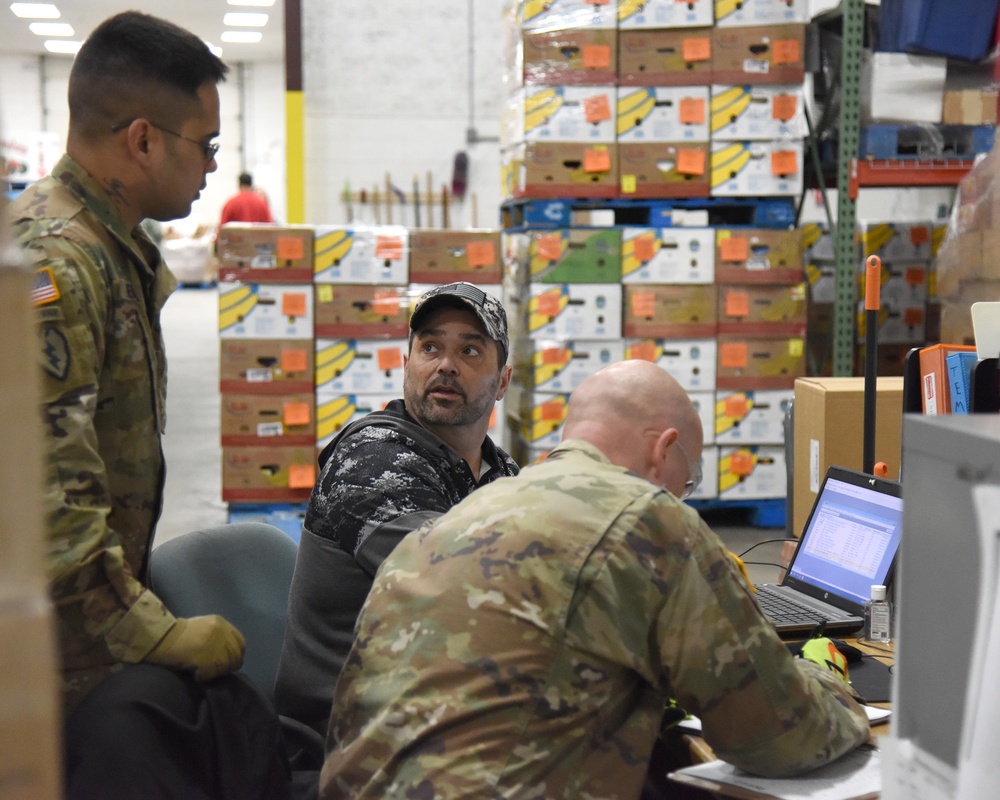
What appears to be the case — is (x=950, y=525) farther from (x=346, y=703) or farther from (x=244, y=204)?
(x=244, y=204)

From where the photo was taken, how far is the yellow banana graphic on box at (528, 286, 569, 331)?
5.94 m

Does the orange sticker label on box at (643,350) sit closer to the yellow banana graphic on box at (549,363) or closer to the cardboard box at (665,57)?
the yellow banana graphic on box at (549,363)

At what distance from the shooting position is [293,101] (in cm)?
965

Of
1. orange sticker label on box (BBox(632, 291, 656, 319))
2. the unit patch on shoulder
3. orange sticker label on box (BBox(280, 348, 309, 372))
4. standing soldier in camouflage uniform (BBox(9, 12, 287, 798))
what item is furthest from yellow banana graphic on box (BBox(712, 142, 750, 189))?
the unit patch on shoulder

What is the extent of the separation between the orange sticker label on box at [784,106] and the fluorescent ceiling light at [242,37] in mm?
13184

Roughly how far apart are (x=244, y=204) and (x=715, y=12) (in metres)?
8.07

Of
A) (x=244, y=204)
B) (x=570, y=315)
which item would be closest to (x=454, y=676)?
(x=570, y=315)

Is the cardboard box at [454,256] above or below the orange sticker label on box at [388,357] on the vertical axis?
above

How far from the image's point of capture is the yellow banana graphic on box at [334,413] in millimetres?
5785

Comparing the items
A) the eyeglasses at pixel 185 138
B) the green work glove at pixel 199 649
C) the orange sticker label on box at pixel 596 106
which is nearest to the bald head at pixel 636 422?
the green work glove at pixel 199 649

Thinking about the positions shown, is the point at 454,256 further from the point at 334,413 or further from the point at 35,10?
the point at 35,10

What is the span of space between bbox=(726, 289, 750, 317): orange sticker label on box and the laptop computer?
3.47 meters

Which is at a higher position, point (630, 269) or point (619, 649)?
point (630, 269)

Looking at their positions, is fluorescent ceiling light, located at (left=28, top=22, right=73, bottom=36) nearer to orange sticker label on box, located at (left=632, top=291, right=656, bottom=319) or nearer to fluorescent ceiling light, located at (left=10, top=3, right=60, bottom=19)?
fluorescent ceiling light, located at (left=10, top=3, right=60, bottom=19)
